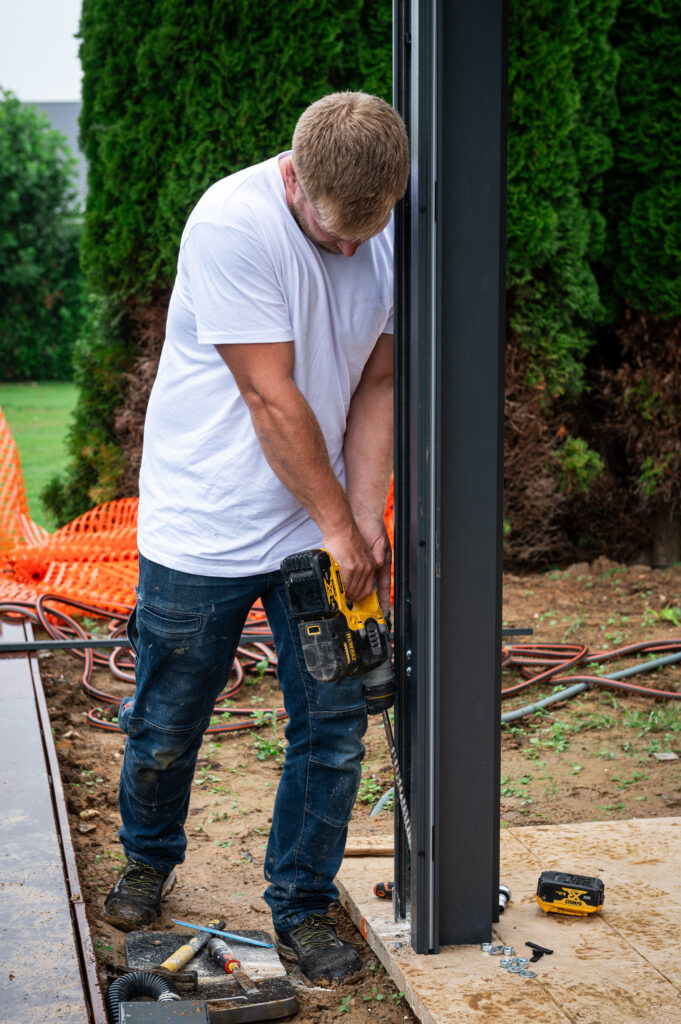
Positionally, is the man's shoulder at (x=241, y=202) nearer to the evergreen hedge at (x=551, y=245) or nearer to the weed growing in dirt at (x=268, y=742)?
the weed growing in dirt at (x=268, y=742)

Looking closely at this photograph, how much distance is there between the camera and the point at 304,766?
2.46 metres

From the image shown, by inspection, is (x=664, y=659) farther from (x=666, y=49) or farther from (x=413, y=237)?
(x=666, y=49)

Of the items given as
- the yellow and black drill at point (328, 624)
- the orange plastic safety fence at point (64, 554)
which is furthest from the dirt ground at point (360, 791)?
the yellow and black drill at point (328, 624)

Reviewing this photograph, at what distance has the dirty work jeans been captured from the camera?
7.91ft

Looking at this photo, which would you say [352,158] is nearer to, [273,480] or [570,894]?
[273,480]

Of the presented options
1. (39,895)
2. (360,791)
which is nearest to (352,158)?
(39,895)

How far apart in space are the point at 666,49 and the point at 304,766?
5.18 metres

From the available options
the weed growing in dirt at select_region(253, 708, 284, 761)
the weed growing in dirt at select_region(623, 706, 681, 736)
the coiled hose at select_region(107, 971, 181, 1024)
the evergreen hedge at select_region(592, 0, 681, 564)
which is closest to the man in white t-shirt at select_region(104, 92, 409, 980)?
the coiled hose at select_region(107, 971, 181, 1024)

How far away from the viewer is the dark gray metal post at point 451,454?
2.11 m

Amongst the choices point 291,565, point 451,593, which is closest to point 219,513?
point 291,565

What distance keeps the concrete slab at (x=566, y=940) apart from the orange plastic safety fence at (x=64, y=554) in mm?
2700

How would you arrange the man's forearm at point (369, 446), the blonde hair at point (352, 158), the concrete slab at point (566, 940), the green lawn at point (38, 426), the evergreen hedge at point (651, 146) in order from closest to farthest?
1. the blonde hair at point (352, 158)
2. the concrete slab at point (566, 940)
3. the man's forearm at point (369, 446)
4. the evergreen hedge at point (651, 146)
5. the green lawn at point (38, 426)

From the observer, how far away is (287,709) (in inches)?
98.4

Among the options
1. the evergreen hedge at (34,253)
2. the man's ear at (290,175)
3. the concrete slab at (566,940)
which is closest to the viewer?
the concrete slab at (566,940)
